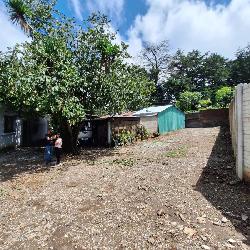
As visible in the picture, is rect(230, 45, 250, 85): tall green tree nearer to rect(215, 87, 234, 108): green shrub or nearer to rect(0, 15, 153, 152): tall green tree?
rect(215, 87, 234, 108): green shrub

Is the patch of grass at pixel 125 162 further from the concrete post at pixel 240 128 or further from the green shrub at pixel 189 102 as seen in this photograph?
the green shrub at pixel 189 102

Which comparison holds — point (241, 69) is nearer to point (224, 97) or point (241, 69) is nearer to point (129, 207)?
point (224, 97)

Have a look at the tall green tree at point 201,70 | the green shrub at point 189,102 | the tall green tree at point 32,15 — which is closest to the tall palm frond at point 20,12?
the tall green tree at point 32,15

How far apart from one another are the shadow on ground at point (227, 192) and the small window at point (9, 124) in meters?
15.2

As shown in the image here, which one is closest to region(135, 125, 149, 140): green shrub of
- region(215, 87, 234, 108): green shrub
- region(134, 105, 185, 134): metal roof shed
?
region(134, 105, 185, 134): metal roof shed

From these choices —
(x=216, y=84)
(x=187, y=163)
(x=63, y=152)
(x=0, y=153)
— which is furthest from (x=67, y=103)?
(x=216, y=84)

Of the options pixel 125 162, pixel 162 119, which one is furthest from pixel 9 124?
pixel 162 119

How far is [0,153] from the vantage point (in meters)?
19.3

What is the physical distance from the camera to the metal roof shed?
91.3ft

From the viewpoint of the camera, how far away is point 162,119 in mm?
30719

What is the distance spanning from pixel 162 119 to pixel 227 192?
22459 millimetres

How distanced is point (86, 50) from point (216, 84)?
46.2m

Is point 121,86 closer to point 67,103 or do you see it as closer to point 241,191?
point 67,103

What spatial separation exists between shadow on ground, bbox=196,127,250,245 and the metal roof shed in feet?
50.6
